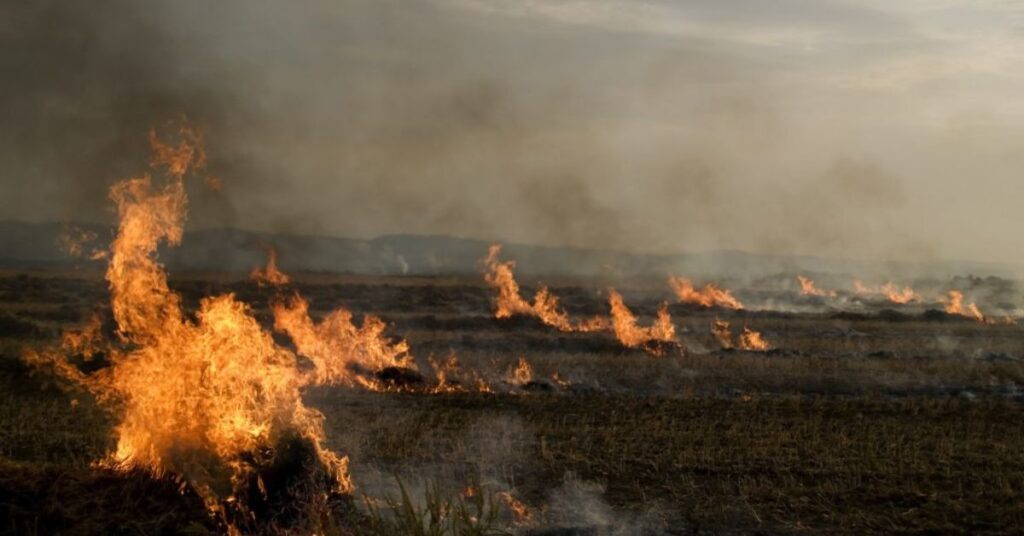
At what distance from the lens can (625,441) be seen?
19172 millimetres

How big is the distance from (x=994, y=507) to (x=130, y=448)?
12.3m

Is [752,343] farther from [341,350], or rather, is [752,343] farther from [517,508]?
[517,508]

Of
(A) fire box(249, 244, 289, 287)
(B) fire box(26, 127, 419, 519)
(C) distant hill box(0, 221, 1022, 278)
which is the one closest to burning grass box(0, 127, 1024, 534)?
(B) fire box(26, 127, 419, 519)

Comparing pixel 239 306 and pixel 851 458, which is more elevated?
pixel 239 306

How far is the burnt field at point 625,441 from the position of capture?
12.4 metres

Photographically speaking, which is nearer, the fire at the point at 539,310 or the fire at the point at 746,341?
the fire at the point at 746,341

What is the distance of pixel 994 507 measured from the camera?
14.5m

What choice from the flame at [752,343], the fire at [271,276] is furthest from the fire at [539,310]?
the fire at [271,276]

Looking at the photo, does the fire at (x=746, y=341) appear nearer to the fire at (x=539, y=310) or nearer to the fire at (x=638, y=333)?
the fire at (x=638, y=333)

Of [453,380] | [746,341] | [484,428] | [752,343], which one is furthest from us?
[746,341]

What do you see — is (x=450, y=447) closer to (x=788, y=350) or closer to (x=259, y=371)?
(x=259, y=371)

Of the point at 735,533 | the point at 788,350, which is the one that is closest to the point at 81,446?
the point at 735,533

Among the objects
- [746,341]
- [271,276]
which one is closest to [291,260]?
[271,276]

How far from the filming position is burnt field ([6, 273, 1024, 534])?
12398 mm
